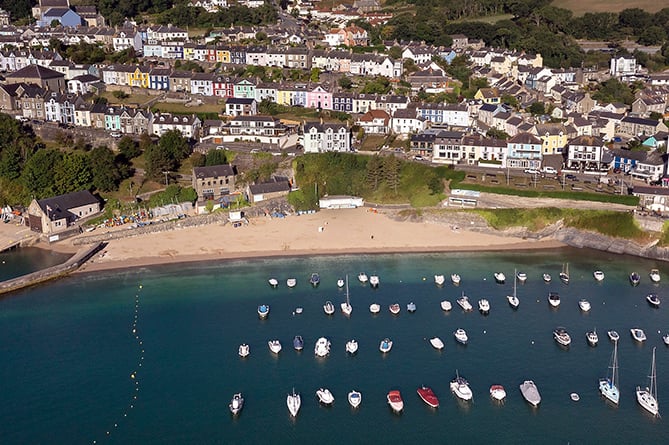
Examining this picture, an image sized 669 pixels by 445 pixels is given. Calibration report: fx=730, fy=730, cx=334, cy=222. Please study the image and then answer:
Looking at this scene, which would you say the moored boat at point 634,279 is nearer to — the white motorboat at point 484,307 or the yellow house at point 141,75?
the white motorboat at point 484,307

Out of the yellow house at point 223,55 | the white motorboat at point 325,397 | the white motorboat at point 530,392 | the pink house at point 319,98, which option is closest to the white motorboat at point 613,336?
the white motorboat at point 530,392

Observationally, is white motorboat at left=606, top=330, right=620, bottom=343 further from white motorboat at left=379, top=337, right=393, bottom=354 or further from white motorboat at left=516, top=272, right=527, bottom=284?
white motorboat at left=379, top=337, right=393, bottom=354

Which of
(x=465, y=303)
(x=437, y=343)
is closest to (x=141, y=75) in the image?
(x=465, y=303)

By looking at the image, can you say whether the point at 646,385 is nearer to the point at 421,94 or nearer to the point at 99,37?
the point at 421,94

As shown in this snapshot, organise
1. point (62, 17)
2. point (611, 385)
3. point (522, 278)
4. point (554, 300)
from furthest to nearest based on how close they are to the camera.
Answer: point (62, 17) < point (522, 278) < point (554, 300) < point (611, 385)

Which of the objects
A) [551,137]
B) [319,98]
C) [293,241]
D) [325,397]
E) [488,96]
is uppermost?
[319,98]

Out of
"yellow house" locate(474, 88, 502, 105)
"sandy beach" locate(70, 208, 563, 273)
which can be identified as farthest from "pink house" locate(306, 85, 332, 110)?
"sandy beach" locate(70, 208, 563, 273)

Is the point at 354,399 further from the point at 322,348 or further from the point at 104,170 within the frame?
the point at 104,170
